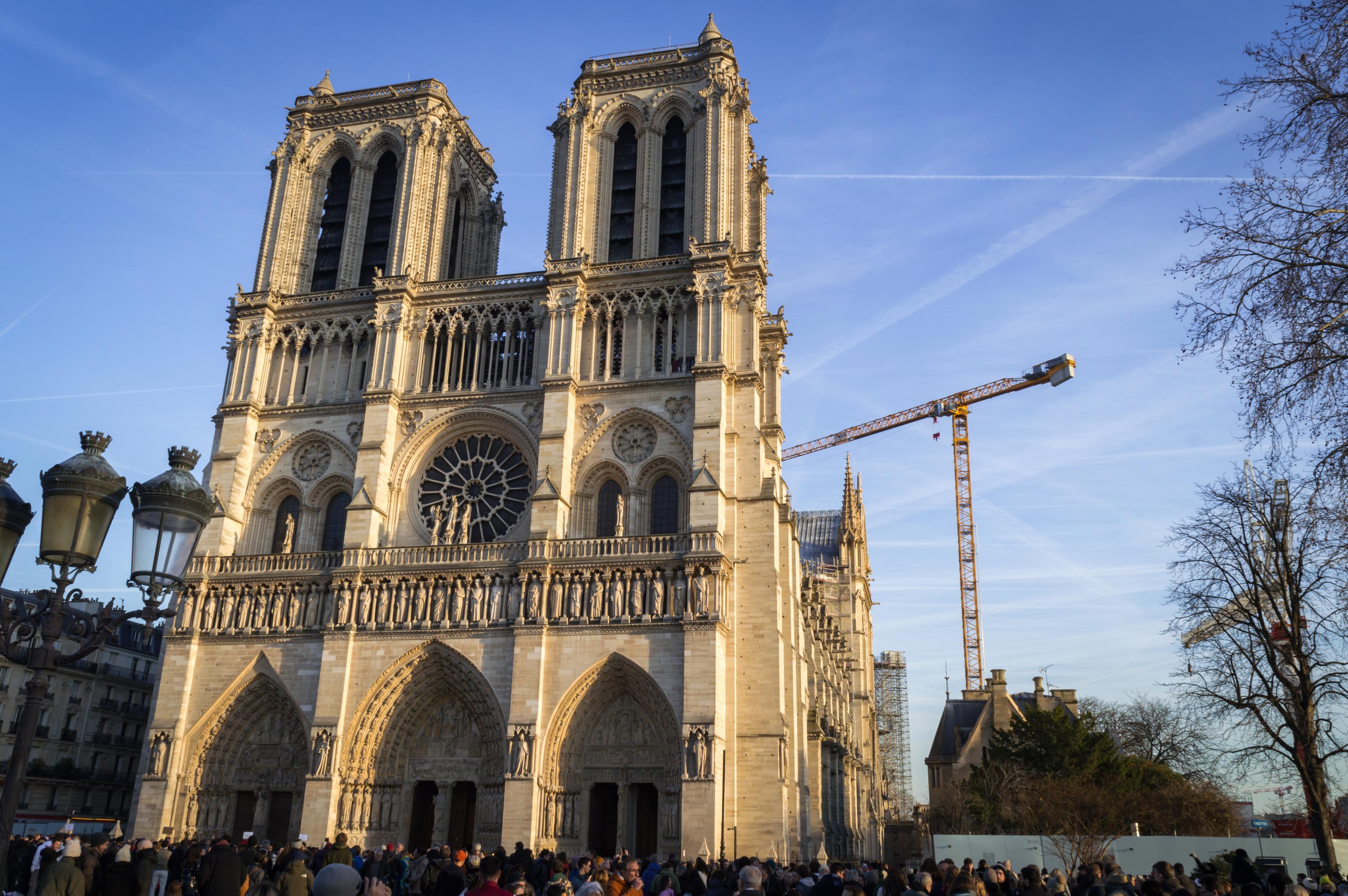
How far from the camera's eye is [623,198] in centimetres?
3638

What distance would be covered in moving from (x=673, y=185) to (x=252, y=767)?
73.3 ft

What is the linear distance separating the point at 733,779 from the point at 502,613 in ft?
25.3

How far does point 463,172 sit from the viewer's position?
39.8 metres

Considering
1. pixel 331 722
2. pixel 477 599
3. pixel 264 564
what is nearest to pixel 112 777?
pixel 264 564

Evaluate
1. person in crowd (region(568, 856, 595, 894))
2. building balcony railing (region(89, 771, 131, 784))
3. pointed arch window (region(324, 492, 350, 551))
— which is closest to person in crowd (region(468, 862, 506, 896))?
person in crowd (region(568, 856, 595, 894))

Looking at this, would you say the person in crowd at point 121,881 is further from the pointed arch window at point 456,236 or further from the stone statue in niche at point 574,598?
the pointed arch window at point 456,236

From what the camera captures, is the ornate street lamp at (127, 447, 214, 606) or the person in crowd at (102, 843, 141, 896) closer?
the ornate street lamp at (127, 447, 214, 606)

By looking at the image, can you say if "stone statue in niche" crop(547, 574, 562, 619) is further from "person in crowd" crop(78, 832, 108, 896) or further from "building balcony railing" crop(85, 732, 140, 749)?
"building balcony railing" crop(85, 732, 140, 749)

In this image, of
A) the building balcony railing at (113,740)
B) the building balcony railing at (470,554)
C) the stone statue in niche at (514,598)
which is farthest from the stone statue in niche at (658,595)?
the building balcony railing at (113,740)

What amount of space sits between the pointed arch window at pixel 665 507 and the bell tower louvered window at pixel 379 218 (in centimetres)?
1334

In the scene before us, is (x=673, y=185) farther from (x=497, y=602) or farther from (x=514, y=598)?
(x=497, y=602)

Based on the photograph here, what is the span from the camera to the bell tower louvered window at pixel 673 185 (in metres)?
35.4

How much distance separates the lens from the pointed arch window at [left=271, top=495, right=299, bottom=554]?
33.6 meters

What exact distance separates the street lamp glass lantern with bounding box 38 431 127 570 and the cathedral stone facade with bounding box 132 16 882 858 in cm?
2082
